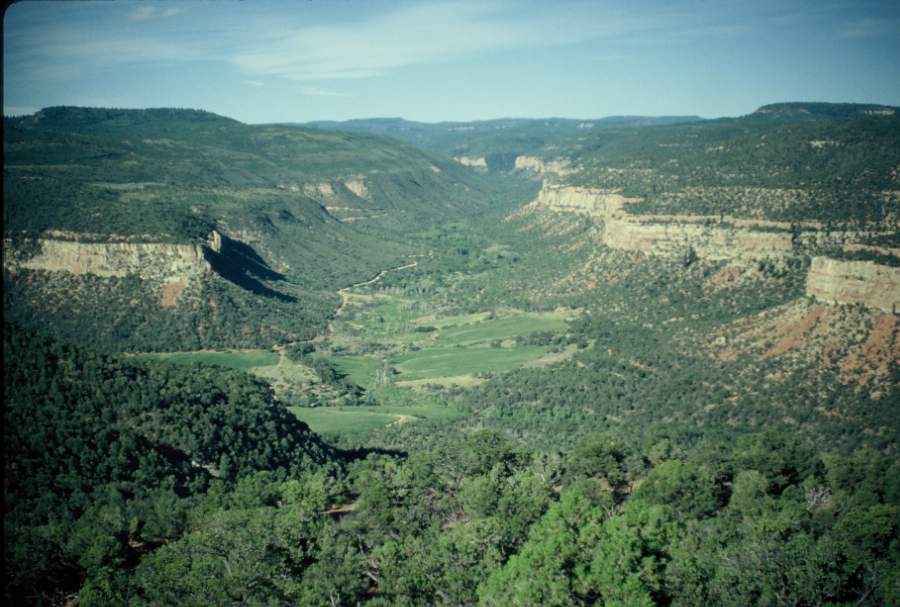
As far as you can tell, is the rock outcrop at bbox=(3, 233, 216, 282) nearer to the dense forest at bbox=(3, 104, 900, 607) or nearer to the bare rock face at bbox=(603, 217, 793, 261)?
the dense forest at bbox=(3, 104, 900, 607)

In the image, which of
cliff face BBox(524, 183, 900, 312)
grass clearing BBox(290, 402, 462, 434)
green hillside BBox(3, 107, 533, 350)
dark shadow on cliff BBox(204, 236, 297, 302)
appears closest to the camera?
cliff face BBox(524, 183, 900, 312)

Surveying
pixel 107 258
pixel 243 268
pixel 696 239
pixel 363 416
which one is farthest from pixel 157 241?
pixel 696 239

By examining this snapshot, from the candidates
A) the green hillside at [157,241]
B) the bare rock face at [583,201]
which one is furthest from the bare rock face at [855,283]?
the green hillside at [157,241]

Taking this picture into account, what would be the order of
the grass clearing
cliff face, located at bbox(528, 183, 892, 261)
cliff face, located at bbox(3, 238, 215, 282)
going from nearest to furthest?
the grass clearing → cliff face, located at bbox(528, 183, 892, 261) → cliff face, located at bbox(3, 238, 215, 282)

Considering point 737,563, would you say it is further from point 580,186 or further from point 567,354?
point 580,186

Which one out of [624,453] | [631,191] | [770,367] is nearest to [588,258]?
[631,191]

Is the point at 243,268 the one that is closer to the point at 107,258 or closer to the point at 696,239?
the point at 107,258

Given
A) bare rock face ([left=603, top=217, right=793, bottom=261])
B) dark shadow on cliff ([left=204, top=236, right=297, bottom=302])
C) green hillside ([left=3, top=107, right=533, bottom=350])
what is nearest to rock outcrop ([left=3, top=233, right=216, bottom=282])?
green hillside ([left=3, top=107, right=533, bottom=350])

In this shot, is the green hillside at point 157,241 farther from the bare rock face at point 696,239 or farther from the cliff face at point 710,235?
the cliff face at point 710,235

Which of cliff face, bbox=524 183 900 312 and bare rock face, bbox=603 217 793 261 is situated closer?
cliff face, bbox=524 183 900 312
